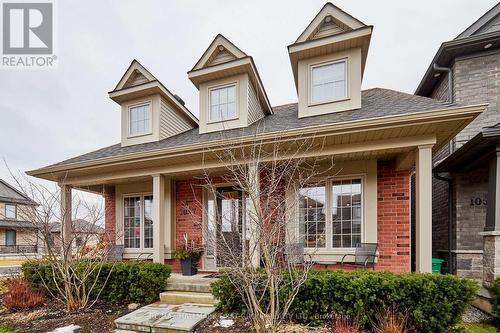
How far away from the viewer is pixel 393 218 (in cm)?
588

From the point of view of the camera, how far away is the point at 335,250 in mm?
6055

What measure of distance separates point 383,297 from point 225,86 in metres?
6.05

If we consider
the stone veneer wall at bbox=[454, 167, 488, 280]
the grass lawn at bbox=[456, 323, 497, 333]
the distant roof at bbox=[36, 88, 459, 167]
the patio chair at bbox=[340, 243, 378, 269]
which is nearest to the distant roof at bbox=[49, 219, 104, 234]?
the distant roof at bbox=[36, 88, 459, 167]

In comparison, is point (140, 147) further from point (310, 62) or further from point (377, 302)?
point (377, 302)

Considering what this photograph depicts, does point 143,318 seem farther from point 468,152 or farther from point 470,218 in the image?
point 470,218

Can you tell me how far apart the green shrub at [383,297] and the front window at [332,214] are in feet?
6.10

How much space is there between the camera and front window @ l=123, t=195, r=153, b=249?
8.17m

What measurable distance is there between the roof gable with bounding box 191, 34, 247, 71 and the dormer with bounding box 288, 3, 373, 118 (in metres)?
1.53

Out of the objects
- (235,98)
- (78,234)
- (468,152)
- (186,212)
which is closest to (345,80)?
(235,98)

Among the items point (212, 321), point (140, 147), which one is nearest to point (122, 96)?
point (140, 147)

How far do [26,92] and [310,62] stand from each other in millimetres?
19378

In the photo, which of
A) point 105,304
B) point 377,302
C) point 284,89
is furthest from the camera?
point 284,89

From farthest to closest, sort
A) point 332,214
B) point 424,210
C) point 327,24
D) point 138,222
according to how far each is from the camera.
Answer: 1. point 138,222
2. point 327,24
3. point 332,214
4. point 424,210

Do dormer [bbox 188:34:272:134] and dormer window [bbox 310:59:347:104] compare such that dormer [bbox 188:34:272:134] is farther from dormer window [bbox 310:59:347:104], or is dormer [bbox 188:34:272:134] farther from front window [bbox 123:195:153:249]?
front window [bbox 123:195:153:249]
